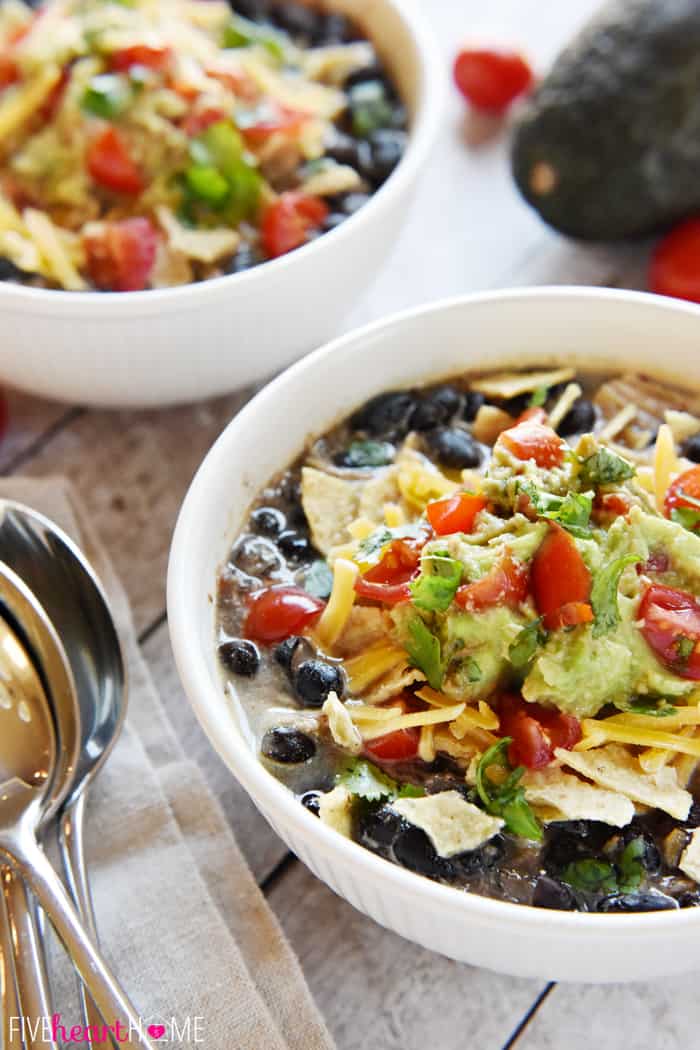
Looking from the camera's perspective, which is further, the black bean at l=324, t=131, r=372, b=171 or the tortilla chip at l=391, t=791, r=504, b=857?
the black bean at l=324, t=131, r=372, b=171

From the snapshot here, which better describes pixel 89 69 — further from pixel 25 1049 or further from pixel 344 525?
pixel 25 1049

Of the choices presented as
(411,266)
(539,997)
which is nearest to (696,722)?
(539,997)

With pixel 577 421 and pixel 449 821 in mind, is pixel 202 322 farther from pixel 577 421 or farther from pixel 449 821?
pixel 449 821

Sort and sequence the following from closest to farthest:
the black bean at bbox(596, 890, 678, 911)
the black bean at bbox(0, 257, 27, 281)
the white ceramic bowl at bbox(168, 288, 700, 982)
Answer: the white ceramic bowl at bbox(168, 288, 700, 982)
the black bean at bbox(596, 890, 678, 911)
the black bean at bbox(0, 257, 27, 281)

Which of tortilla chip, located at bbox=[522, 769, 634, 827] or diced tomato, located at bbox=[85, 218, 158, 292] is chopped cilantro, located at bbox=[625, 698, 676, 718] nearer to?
tortilla chip, located at bbox=[522, 769, 634, 827]

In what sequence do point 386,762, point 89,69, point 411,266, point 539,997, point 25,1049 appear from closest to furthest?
point 25,1049 < point 386,762 < point 539,997 < point 89,69 < point 411,266

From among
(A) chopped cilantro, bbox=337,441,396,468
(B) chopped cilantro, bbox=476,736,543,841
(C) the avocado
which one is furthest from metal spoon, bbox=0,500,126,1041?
(C) the avocado
